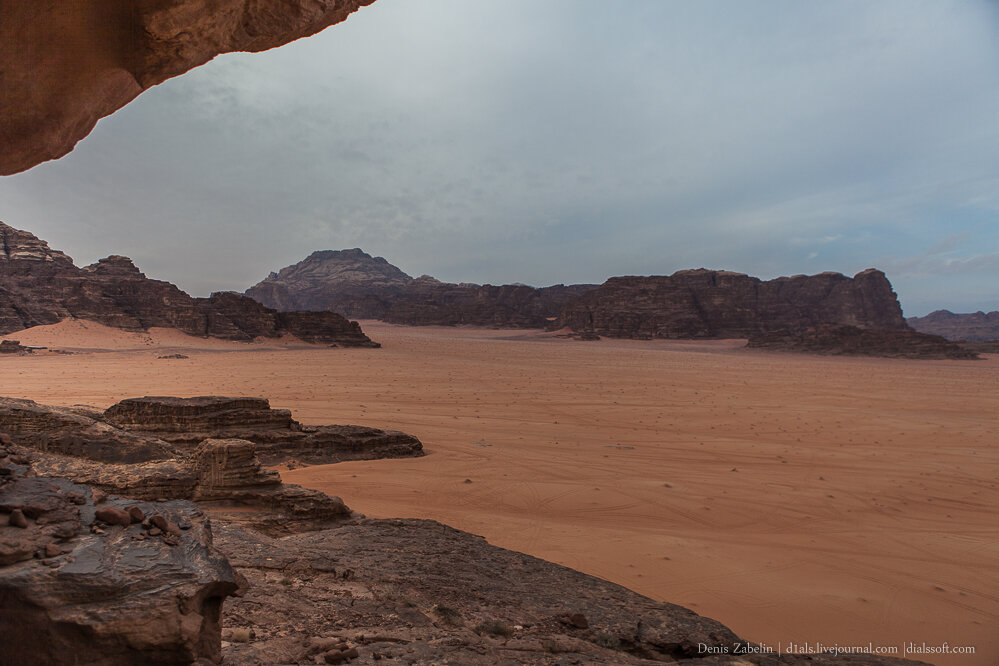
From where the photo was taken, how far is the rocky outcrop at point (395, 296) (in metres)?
77.3

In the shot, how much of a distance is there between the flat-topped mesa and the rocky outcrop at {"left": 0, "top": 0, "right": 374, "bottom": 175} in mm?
4287

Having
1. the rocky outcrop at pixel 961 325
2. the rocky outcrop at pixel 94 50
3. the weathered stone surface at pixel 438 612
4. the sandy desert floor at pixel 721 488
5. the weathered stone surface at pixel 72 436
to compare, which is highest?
the rocky outcrop at pixel 961 325

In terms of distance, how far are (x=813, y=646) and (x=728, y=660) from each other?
135cm

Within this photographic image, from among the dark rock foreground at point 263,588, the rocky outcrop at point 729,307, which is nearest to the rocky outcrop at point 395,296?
the rocky outcrop at point 729,307

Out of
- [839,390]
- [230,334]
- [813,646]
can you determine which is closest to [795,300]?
[839,390]

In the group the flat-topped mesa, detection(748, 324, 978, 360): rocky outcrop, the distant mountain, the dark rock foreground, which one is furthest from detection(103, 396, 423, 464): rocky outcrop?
the distant mountain

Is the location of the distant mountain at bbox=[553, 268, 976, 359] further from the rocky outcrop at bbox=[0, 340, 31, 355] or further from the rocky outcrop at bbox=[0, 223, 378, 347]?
the rocky outcrop at bbox=[0, 340, 31, 355]

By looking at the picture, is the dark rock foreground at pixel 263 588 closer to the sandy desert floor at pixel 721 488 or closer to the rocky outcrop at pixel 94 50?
the sandy desert floor at pixel 721 488

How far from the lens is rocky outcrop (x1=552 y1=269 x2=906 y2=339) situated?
202 ft

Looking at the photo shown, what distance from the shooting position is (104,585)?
5.18 feet

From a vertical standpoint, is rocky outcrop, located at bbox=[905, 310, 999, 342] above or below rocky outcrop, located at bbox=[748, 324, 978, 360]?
above

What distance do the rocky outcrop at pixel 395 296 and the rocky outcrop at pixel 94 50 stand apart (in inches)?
2830

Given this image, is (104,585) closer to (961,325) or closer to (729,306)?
(729,306)

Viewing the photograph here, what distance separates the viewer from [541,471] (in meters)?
6.89
